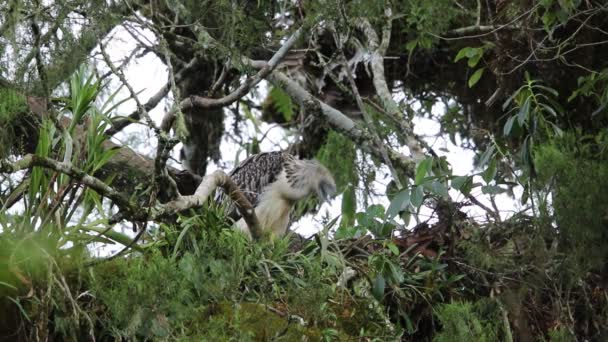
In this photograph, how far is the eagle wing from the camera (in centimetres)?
809

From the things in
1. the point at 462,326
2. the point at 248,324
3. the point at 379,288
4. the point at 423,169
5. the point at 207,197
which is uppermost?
the point at 423,169

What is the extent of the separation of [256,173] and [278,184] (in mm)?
195

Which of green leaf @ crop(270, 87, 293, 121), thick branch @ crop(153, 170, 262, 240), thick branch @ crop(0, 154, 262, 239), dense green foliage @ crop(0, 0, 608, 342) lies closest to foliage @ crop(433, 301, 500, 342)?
dense green foliage @ crop(0, 0, 608, 342)

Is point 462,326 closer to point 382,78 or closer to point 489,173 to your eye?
point 489,173

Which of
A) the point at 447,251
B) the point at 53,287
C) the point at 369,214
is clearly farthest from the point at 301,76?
the point at 53,287

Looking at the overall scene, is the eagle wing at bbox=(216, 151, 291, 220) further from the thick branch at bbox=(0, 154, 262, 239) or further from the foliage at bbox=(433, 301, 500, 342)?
the foliage at bbox=(433, 301, 500, 342)

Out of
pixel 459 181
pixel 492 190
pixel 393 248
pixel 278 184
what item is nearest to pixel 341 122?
pixel 278 184

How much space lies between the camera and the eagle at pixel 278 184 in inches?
317

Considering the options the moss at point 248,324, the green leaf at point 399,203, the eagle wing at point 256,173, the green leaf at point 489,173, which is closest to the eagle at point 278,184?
the eagle wing at point 256,173

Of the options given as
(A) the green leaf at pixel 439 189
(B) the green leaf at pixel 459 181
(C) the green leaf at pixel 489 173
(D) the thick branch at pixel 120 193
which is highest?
(C) the green leaf at pixel 489 173

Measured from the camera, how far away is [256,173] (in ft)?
26.7

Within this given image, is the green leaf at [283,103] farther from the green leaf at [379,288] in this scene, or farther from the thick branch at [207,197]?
the green leaf at [379,288]

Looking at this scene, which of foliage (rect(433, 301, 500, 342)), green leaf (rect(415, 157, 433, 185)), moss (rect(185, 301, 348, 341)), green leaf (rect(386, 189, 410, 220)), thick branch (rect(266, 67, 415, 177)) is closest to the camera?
moss (rect(185, 301, 348, 341))

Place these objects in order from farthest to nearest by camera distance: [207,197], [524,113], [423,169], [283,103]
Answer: [283,103], [423,169], [524,113], [207,197]
